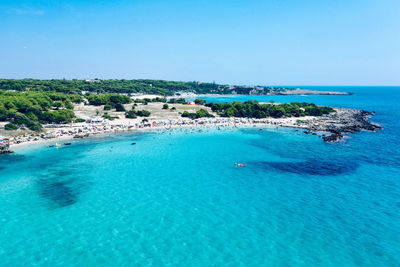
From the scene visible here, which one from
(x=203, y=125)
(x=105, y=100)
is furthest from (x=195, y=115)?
(x=105, y=100)

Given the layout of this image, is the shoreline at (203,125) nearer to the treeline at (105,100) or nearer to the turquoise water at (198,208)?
the turquoise water at (198,208)

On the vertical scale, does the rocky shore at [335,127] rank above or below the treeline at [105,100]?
below

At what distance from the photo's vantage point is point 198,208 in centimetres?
3031

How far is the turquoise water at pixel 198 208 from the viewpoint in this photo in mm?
22266

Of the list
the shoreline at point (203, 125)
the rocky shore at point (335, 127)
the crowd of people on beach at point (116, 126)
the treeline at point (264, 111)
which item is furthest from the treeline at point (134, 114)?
the rocky shore at point (335, 127)

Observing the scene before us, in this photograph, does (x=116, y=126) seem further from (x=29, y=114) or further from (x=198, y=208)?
(x=198, y=208)

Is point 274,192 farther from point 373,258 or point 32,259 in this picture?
point 32,259

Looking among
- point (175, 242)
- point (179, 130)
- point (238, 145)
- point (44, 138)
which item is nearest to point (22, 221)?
point (175, 242)

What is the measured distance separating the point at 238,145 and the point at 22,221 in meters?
48.0

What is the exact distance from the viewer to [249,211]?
29734 mm

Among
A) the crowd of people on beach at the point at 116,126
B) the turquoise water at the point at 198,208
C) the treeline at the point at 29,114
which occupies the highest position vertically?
the treeline at the point at 29,114

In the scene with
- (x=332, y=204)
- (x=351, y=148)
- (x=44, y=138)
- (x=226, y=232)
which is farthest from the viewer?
(x=44, y=138)

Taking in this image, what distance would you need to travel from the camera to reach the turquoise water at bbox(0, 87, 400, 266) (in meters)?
22.3

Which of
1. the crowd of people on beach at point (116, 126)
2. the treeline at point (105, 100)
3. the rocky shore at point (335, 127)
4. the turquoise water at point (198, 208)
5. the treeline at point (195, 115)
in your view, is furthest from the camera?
the treeline at point (105, 100)
